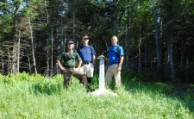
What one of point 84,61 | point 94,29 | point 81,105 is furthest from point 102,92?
point 94,29

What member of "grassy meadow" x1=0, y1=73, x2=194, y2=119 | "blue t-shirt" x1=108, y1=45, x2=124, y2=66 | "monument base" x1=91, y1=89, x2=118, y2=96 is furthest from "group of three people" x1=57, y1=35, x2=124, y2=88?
"monument base" x1=91, y1=89, x2=118, y2=96

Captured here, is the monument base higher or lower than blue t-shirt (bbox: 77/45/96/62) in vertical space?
lower

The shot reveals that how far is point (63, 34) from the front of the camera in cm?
3400

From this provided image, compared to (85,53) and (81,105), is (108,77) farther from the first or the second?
(81,105)

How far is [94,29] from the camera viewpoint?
31469 millimetres

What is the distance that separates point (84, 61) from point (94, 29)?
21.1 meters

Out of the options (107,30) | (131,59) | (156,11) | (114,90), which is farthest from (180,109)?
(131,59)

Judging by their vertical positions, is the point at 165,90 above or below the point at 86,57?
below

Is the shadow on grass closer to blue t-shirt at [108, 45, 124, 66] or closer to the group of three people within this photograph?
the group of three people

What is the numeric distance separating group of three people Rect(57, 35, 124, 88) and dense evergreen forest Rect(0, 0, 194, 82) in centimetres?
1350

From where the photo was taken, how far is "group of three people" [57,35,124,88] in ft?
32.9

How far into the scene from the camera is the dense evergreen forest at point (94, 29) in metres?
27.2

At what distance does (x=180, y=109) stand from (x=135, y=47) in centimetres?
2682

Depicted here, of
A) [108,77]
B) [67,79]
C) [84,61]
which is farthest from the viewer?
[108,77]
